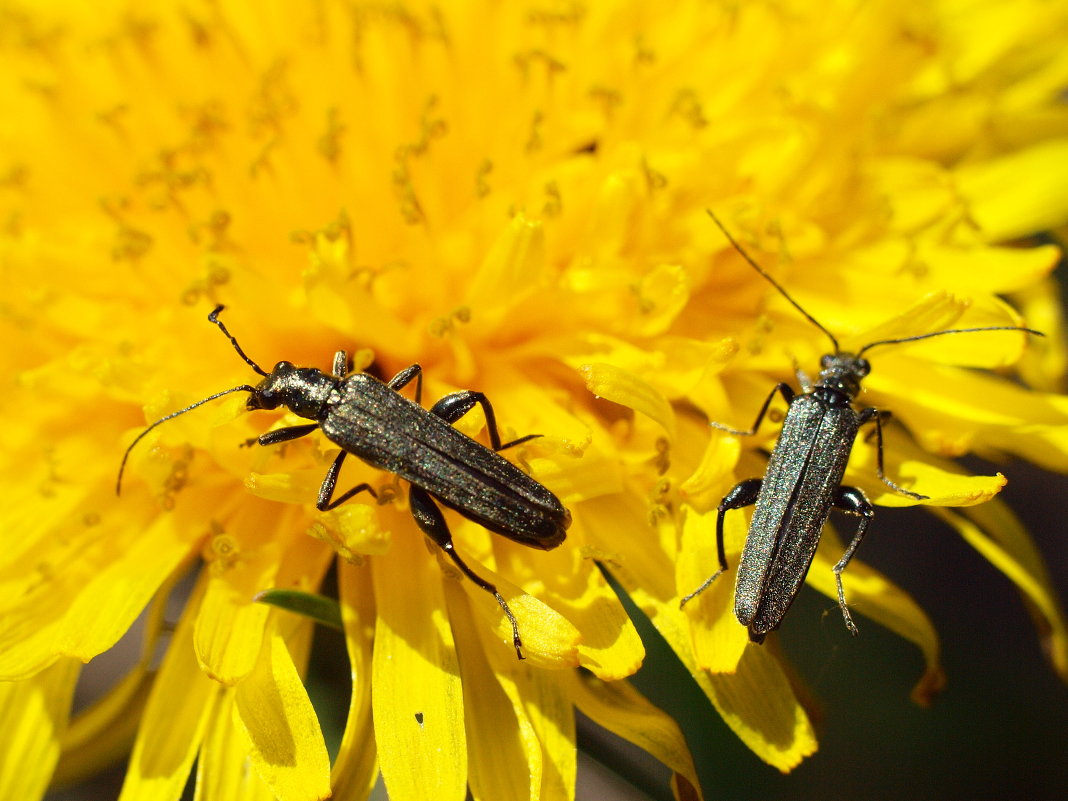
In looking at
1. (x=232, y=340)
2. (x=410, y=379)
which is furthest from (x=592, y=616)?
(x=232, y=340)

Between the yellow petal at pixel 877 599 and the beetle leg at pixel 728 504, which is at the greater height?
the beetle leg at pixel 728 504

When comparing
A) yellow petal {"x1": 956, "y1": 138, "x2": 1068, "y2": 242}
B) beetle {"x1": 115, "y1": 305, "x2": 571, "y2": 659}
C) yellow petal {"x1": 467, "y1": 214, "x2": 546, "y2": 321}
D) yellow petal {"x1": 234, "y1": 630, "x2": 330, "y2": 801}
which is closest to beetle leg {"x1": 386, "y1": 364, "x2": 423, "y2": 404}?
beetle {"x1": 115, "y1": 305, "x2": 571, "y2": 659}

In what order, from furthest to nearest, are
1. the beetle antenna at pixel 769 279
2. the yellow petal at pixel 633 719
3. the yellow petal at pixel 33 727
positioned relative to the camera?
the beetle antenna at pixel 769 279, the yellow petal at pixel 33 727, the yellow petal at pixel 633 719

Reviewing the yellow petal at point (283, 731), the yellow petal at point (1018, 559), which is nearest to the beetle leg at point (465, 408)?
the yellow petal at point (283, 731)

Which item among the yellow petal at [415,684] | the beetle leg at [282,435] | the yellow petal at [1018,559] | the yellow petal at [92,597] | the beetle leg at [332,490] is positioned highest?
the beetle leg at [282,435]

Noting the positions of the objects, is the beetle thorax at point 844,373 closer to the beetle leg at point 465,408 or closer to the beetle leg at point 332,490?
the beetle leg at point 465,408
